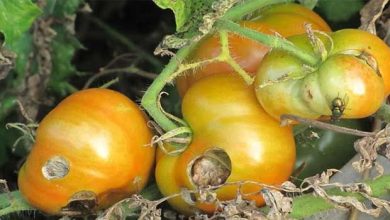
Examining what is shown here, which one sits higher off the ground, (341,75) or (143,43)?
(341,75)

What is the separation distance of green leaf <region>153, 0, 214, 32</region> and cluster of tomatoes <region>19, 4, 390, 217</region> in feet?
0.14

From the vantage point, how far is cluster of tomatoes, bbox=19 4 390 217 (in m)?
1.17

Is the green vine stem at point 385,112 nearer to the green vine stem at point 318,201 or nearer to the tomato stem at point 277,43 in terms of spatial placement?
the green vine stem at point 318,201

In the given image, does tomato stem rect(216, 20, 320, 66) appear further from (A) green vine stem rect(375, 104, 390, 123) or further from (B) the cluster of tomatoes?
(A) green vine stem rect(375, 104, 390, 123)

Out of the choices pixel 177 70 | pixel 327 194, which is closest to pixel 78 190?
pixel 177 70

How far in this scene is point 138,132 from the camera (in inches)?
51.3

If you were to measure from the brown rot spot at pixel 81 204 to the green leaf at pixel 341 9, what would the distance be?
0.63m

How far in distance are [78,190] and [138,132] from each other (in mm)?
130

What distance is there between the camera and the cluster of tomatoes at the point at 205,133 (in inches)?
46.2

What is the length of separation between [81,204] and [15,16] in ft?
1.19

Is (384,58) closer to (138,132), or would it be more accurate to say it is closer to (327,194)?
(327,194)

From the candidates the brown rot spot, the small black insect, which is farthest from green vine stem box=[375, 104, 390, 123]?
the brown rot spot

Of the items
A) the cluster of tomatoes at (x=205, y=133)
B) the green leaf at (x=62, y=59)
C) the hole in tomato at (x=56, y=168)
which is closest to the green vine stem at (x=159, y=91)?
the cluster of tomatoes at (x=205, y=133)

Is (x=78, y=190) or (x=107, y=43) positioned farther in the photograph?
(x=107, y=43)
